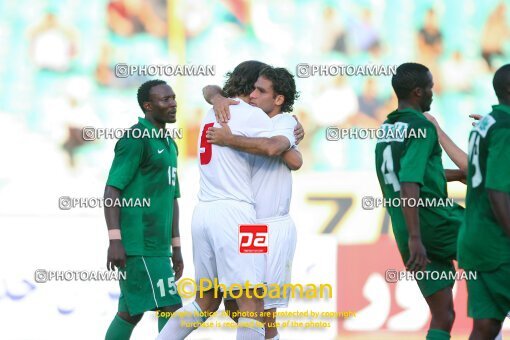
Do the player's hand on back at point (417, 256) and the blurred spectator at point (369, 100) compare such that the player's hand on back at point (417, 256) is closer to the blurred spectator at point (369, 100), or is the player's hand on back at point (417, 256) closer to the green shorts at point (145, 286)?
the green shorts at point (145, 286)

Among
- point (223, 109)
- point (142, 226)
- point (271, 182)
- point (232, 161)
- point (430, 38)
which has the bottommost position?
point (142, 226)

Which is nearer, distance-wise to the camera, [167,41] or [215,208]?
[215,208]

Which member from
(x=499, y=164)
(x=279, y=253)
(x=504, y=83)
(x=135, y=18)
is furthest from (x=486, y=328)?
(x=135, y=18)

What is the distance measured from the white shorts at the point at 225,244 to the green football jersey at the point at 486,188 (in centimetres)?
123

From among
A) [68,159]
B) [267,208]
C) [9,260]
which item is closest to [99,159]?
[68,159]

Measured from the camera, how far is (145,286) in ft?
24.4

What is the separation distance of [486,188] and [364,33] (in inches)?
179

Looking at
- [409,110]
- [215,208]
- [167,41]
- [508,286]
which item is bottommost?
[508,286]

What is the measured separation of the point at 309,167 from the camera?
10.1 metres

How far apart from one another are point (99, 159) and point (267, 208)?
11.7 feet

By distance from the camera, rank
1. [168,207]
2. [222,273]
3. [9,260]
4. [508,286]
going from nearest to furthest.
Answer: [508,286] < [222,273] < [168,207] < [9,260]

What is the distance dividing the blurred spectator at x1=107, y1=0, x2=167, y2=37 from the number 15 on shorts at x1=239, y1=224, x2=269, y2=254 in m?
3.87

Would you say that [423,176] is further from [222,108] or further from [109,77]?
[109,77]

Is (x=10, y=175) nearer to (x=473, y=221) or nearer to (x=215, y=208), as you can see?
(x=215, y=208)
